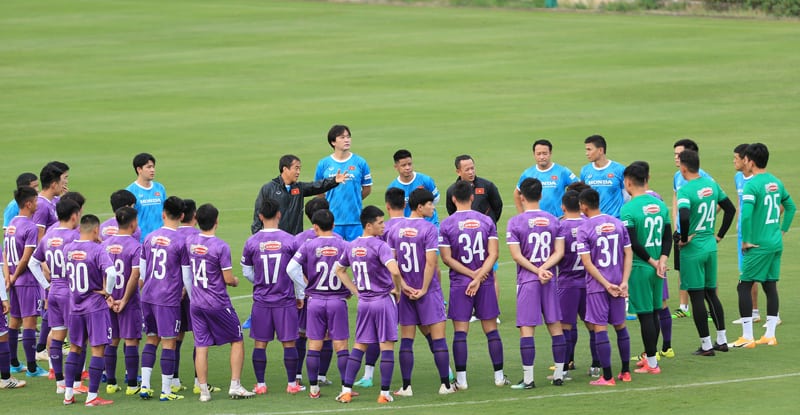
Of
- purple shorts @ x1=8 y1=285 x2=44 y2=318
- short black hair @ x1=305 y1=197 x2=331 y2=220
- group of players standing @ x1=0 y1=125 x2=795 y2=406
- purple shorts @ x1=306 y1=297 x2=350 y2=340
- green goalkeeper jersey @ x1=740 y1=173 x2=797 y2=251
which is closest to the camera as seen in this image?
group of players standing @ x1=0 y1=125 x2=795 y2=406

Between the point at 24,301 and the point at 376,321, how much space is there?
170 inches

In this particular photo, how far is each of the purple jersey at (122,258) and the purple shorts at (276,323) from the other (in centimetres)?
135

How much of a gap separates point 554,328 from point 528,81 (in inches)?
1020

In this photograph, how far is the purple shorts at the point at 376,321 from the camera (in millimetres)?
11945

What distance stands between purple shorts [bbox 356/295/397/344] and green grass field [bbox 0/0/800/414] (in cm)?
66

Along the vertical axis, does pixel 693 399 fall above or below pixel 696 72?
below

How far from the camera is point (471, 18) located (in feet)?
165

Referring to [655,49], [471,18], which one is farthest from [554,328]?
[471,18]

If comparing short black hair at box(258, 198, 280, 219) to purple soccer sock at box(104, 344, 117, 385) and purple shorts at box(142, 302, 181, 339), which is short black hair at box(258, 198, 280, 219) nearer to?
purple shorts at box(142, 302, 181, 339)

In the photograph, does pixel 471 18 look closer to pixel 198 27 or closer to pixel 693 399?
pixel 198 27

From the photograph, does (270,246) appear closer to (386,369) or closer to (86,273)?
(386,369)

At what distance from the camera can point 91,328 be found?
12203 mm

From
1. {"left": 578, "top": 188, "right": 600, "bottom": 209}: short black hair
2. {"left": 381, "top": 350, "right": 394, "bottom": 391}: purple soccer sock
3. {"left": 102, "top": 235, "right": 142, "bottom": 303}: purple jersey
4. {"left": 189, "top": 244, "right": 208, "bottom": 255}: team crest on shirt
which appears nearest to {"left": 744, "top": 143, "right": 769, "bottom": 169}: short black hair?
{"left": 578, "top": 188, "right": 600, "bottom": 209}: short black hair

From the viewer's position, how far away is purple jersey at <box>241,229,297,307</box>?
480 inches
